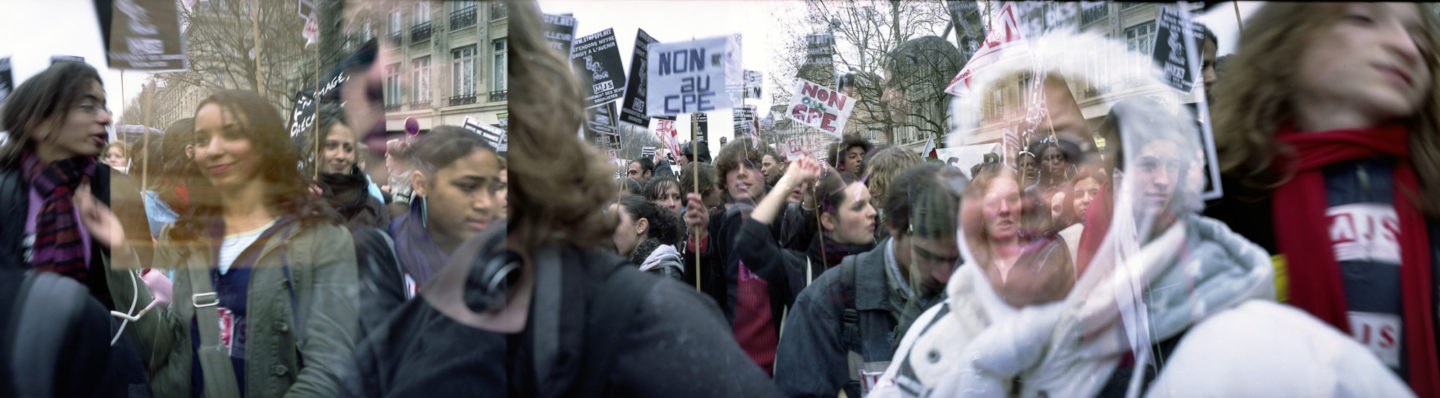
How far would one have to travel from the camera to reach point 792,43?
1.72 meters

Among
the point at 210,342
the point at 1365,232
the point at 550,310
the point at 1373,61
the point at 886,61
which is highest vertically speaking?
the point at 886,61

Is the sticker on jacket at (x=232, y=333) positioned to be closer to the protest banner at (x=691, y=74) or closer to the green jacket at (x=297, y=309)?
the green jacket at (x=297, y=309)

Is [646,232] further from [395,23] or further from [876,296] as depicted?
[395,23]

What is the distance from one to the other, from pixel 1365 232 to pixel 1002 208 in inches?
22.0

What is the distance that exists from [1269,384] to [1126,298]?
251mm

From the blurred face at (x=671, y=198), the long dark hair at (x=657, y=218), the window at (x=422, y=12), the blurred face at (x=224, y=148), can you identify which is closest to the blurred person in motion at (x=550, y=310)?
the window at (x=422, y=12)

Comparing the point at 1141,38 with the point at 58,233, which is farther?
the point at 58,233

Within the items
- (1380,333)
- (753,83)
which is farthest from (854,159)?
(1380,333)

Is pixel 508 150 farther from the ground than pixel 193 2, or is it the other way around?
pixel 193 2

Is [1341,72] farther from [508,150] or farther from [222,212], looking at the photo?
[222,212]

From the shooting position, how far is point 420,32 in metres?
1.55

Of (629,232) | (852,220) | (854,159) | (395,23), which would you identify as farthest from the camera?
(629,232)

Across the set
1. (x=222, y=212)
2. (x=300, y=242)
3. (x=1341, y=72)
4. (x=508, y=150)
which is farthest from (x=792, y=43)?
(x=222, y=212)

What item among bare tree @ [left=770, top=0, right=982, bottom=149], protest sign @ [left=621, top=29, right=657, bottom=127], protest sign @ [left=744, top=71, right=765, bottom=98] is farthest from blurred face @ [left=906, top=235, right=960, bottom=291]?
protest sign @ [left=621, top=29, right=657, bottom=127]
